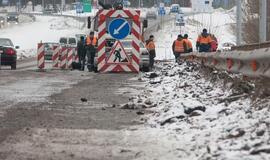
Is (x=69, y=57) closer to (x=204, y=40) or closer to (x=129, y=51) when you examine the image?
(x=204, y=40)

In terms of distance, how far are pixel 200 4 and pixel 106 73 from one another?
65.9 meters

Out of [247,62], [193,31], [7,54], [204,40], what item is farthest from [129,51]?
[193,31]

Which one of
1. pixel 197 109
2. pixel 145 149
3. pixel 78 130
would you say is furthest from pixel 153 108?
pixel 145 149

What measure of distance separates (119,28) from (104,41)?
2.26 metres

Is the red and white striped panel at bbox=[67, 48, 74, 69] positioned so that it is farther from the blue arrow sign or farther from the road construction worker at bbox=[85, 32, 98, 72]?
the blue arrow sign

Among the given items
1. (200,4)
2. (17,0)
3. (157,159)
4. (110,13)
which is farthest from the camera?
(17,0)

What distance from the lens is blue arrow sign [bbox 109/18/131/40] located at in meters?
20.0

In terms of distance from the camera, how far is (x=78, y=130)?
8.25m

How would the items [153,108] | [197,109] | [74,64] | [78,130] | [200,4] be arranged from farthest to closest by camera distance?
[200,4] < [74,64] < [153,108] < [197,109] < [78,130]

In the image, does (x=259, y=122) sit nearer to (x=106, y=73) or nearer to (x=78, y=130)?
(x=78, y=130)

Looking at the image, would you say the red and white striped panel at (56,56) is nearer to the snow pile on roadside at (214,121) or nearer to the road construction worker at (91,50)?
the road construction worker at (91,50)

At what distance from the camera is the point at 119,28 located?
65.5 ft

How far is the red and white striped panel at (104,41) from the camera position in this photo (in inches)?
837

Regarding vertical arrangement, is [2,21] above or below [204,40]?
above
